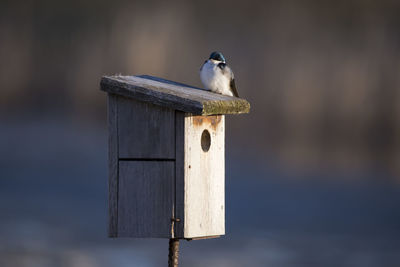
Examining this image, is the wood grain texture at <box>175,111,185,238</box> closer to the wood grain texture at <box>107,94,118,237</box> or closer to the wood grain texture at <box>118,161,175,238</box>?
the wood grain texture at <box>118,161,175,238</box>

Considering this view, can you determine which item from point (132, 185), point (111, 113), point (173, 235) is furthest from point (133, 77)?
point (173, 235)

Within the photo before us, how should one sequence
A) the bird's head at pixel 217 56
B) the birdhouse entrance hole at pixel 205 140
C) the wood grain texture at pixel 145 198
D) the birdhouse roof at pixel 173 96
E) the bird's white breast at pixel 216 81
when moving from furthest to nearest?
the bird's head at pixel 217 56
the bird's white breast at pixel 216 81
the birdhouse entrance hole at pixel 205 140
the wood grain texture at pixel 145 198
the birdhouse roof at pixel 173 96

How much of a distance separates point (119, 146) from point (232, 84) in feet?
3.56

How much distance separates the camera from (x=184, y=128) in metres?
4.18

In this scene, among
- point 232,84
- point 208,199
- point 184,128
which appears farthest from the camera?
point 232,84

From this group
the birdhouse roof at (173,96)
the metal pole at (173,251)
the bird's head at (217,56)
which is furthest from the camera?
the bird's head at (217,56)

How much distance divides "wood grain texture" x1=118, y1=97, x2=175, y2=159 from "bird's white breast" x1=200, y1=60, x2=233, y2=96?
0.75 m

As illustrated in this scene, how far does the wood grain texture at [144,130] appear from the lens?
13.8ft

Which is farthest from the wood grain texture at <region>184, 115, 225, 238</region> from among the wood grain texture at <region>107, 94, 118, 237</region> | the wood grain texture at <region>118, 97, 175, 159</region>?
the wood grain texture at <region>107, 94, 118, 237</region>

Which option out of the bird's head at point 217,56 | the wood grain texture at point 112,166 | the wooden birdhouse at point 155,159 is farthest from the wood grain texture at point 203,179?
the bird's head at point 217,56

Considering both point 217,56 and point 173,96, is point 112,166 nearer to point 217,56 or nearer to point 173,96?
point 173,96

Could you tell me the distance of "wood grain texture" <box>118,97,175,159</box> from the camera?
4.22 metres

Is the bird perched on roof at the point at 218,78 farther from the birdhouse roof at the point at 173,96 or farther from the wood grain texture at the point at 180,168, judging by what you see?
the wood grain texture at the point at 180,168

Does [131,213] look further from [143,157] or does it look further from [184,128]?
[184,128]
